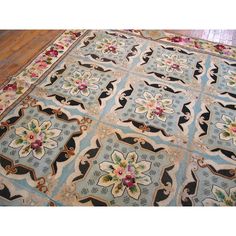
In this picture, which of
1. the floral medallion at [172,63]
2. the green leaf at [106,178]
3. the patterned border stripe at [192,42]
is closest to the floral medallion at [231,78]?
the patterned border stripe at [192,42]

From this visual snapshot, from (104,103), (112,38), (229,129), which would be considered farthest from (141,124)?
(112,38)

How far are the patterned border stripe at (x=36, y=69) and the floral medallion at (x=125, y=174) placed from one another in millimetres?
847

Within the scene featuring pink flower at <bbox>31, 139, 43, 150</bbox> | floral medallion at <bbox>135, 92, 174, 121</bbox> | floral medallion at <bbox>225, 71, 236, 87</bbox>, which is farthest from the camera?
floral medallion at <bbox>225, 71, 236, 87</bbox>

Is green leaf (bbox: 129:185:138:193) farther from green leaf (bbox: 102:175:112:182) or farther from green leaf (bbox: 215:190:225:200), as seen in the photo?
green leaf (bbox: 215:190:225:200)

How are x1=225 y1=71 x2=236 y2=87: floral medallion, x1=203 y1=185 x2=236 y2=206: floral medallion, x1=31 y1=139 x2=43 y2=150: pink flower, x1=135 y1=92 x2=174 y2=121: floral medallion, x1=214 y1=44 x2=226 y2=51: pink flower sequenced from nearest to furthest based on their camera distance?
x1=203 y1=185 x2=236 y2=206: floral medallion < x1=31 y1=139 x2=43 y2=150: pink flower < x1=135 y1=92 x2=174 y2=121: floral medallion < x1=225 y1=71 x2=236 y2=87: floral medallion < x1=214 y1=44 x2=226 y2=51: pink flower

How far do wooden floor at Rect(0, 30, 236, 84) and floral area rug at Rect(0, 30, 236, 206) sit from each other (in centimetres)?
10

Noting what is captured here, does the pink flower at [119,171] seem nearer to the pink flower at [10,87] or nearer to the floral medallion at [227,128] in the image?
the floral medallion at [227,128]

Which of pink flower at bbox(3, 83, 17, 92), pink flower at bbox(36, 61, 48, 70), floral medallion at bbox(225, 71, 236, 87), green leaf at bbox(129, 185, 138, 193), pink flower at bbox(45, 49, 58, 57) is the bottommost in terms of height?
green leaf at bbox(129, 185, 138, 193)

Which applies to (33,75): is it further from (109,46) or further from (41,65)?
(109,46)

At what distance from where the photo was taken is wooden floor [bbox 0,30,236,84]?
6.61 feet

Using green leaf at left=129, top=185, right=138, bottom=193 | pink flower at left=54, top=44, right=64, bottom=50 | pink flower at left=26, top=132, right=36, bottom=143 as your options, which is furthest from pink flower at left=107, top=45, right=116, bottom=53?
green leaf at left=129, top=185, right=138, bottom=193

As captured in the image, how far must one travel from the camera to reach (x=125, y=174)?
4.37ft

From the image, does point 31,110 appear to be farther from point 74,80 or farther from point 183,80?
point 183,80

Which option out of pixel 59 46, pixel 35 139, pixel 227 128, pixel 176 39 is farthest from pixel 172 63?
pixel 35 139
